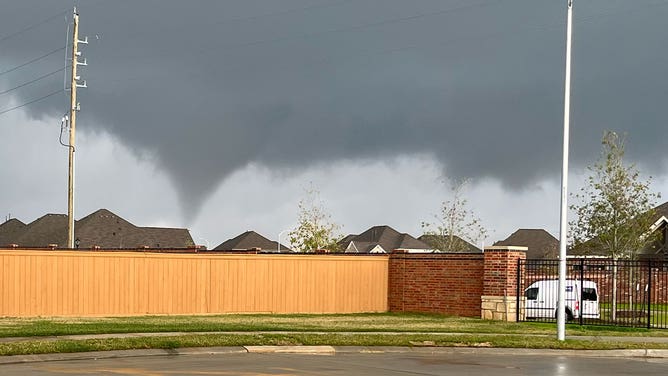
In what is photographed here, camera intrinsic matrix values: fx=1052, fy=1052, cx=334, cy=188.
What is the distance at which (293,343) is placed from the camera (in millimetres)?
22531

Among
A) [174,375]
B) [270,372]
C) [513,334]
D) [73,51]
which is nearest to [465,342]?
[513,334]

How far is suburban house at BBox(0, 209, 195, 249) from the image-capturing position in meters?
82.8

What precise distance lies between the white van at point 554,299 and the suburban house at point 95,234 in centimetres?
4708

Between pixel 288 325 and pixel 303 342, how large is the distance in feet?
20.3

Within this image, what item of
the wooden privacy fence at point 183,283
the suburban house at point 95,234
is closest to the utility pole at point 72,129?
the wooden privacy fence at point 183,283

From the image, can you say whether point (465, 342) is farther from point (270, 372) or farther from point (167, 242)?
point (167, 242)

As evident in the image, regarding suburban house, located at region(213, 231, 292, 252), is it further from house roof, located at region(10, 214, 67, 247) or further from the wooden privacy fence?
the wooden privacy fence

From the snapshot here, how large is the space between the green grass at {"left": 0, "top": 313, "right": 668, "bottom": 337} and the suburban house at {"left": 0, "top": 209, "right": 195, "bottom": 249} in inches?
1902

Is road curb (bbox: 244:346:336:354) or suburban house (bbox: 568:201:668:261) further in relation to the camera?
suburban house (bbox: 568:201:668:261)

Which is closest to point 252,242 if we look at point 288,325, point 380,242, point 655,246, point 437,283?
point 380,242

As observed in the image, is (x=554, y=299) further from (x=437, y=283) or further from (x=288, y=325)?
(x=288, y=325)

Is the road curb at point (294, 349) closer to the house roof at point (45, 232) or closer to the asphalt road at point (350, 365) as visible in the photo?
the asphalt road at point (350, 365)

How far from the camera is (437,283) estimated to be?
36.6 meters

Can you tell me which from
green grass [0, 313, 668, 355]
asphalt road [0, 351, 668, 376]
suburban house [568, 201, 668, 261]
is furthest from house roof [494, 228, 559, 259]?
asphalt road [0, 351, 668, 376]
